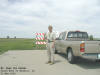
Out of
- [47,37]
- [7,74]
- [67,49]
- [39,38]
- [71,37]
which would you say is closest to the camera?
[7,74]

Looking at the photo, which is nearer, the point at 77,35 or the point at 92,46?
the point at 92,46

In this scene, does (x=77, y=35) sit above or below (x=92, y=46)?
above

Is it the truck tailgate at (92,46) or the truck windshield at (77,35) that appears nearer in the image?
the truck tailgate at (92,46)

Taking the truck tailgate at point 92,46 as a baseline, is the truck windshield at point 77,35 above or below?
above

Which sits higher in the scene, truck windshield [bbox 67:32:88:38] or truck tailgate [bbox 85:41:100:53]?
truck windshield [bbox 67:32:88:38]

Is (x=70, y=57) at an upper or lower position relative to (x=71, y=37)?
lower

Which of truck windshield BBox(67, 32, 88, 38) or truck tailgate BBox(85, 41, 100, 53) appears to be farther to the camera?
truck windshield BBox(67, 32, 88, 38)

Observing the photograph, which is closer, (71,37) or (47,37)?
(47,37)

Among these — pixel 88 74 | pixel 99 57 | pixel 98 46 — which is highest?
pixel 98 46

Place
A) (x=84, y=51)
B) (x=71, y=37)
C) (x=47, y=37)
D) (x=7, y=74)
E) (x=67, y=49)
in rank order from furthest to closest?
1. (x=71, y=37)
2. (x=67, y=49)
3. (x=47, y=37)
4. (x=84, y=51)
5. (x=7, y=74)

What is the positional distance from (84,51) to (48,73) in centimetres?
198

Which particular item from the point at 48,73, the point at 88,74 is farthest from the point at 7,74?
the point at 88,74

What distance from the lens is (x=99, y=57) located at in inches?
241

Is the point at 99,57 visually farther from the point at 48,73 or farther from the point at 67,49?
the point at 48,73
